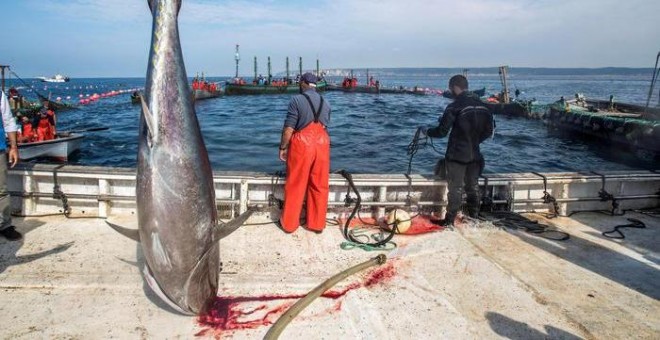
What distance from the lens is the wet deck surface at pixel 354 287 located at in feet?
11.0

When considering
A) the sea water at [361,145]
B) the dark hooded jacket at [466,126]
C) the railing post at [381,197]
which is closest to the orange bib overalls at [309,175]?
the railing post at [381,197]

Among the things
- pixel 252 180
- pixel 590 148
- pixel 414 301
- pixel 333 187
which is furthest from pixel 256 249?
pixel 590 148

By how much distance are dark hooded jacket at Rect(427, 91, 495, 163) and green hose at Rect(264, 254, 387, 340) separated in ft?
6.53

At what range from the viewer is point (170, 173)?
3020mm

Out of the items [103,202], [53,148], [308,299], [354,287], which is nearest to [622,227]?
[354,287]

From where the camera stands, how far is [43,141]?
14773mm

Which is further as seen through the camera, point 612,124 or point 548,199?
point 612,124

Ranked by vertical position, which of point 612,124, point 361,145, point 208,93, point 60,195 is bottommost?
point 361,145

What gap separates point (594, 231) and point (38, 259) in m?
6.63

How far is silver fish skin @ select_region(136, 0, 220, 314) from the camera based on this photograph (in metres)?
2.99

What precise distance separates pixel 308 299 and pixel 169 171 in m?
1.51

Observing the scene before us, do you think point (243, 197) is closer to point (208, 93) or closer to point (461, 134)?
point (461, 134)

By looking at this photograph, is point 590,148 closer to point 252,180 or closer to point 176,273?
point 252,180

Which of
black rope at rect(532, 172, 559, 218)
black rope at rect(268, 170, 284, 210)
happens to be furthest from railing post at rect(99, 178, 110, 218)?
black rope at rect(532, 172, 559, 218)
